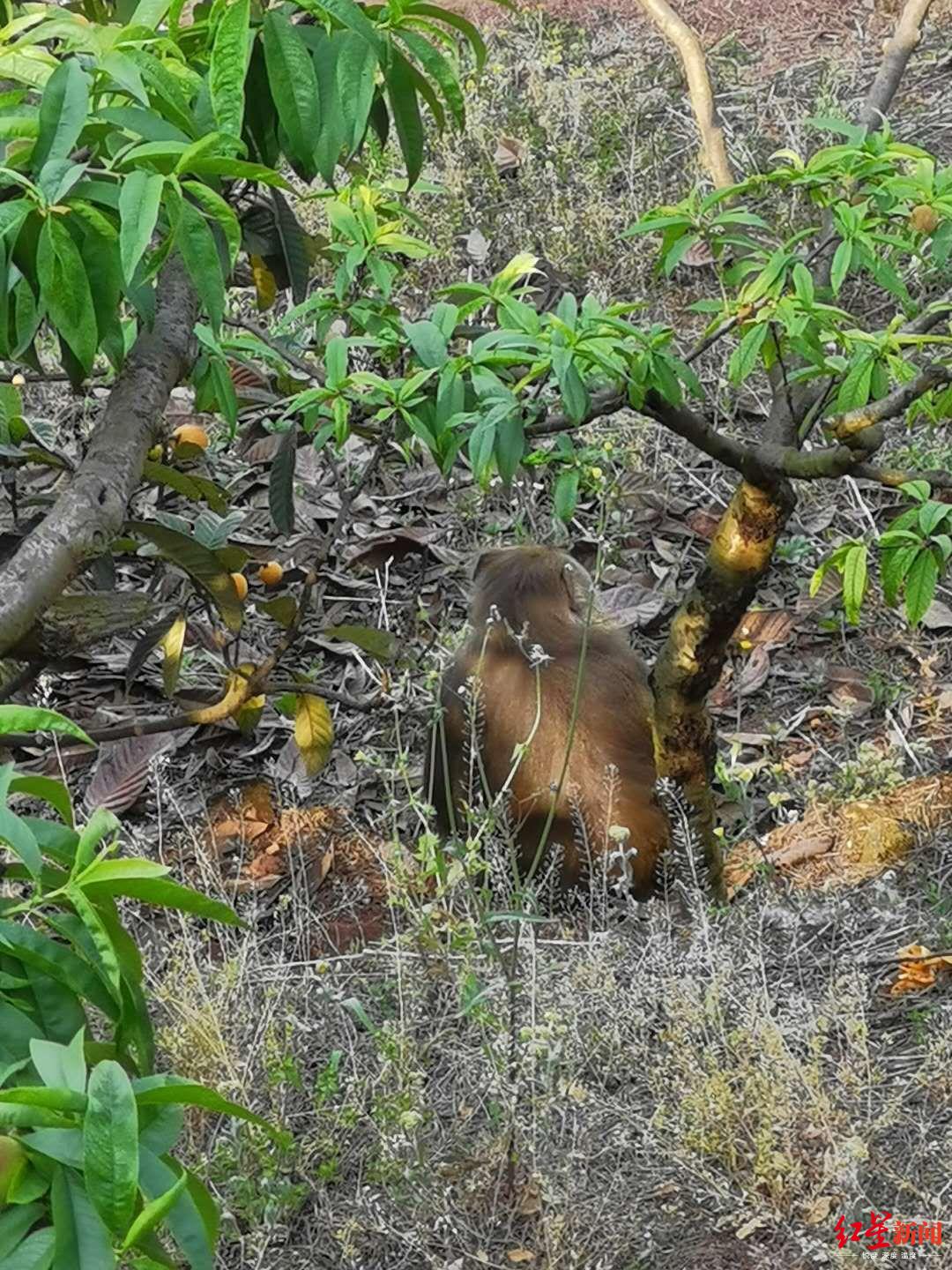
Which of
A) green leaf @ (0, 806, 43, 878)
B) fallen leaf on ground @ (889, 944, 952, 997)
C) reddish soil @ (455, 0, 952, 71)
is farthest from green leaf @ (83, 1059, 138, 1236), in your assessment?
reddish soil @ (455, 0, 952, 71)

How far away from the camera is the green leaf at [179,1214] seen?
108 centimetres

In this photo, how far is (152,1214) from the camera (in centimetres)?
98

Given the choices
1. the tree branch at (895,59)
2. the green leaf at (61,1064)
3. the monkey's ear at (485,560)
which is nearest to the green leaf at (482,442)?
the tree branch at (895,59)

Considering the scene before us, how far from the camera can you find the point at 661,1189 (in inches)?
104

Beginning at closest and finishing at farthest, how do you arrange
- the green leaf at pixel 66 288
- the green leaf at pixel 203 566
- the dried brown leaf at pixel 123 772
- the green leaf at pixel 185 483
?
1. the green leaf at pixel 66 288
2. the green leaf at pixel 203 566
3. the green leaf at pixel 185 483
4. the dried brown leaf at pixel 123 772

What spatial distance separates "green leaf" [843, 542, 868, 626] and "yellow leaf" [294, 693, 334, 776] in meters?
1.41

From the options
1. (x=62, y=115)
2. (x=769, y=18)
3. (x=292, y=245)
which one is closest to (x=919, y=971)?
(x=292, y=245)

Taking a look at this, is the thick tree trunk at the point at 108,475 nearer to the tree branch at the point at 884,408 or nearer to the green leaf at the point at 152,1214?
the green leaf at the point at 152,1214

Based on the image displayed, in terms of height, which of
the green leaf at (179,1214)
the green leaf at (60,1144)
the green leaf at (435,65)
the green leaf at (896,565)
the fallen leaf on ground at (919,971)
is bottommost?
→ the fallen leaf on ground at (919,971)

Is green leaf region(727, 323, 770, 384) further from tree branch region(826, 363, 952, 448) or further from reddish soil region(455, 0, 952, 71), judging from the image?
reddish soil region(455, 0, 952, 71)

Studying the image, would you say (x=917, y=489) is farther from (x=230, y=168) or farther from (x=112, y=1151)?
(x=112, y=1151)

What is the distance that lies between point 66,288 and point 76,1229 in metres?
1.05

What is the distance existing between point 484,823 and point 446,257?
397cm

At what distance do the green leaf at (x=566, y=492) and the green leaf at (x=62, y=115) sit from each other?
156cm
